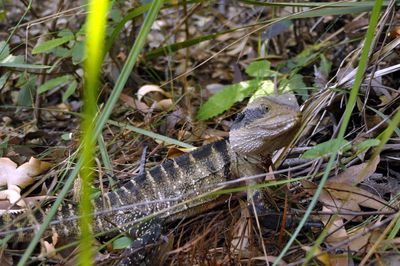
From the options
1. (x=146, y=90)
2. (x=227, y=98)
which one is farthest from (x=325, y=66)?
(x=146, y=90)

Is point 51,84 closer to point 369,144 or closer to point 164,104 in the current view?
point 164,104

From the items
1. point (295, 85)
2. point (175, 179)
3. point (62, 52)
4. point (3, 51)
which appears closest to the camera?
point (175, 179)

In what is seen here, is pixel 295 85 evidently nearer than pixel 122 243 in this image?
No

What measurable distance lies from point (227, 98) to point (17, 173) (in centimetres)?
151

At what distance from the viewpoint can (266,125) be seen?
3.05 m

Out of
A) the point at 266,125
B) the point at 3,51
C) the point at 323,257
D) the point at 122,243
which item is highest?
the point at 3,51

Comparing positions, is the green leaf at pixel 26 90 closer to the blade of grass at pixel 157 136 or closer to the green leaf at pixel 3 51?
the green leaf at pixel 3 51

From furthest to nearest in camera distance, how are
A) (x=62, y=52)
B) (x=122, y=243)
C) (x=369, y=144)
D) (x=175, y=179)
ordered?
1. (x=62, y=52)
2. (x=175, y=179)
3. (x=122, y=243)
4. (x=369, y=144)

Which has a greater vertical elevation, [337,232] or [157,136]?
[157,136]

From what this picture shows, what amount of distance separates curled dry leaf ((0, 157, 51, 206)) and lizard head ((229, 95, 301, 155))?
3.72 feet

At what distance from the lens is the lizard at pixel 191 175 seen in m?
3.04

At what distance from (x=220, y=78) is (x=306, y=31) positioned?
32.9 inches

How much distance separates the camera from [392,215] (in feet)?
8.25

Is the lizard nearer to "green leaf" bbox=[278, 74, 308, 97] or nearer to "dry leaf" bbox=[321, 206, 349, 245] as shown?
"dry leaf" bbox=[321, 206, 349, 245]
